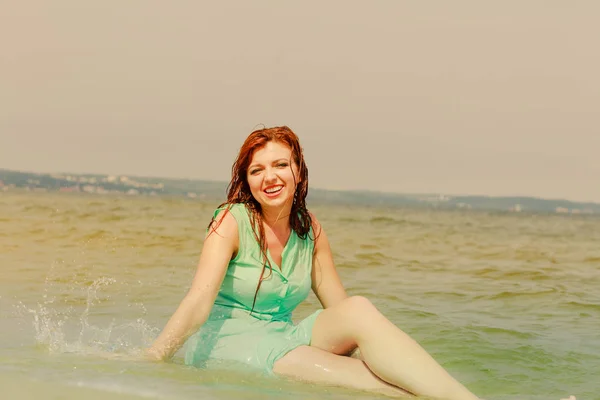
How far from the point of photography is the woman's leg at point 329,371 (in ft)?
13.1

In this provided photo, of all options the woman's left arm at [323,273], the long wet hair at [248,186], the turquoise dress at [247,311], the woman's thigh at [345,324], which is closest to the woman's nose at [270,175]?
the long wet hair at [248,186]

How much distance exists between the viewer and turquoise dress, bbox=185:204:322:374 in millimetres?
4238

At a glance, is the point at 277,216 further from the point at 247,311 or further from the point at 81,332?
the point at 81,332

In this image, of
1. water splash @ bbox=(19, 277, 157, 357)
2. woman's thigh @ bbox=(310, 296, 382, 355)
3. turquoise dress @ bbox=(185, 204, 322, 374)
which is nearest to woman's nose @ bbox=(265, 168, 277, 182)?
turquoise dress @ bbox=(185, 204, 322, 374)

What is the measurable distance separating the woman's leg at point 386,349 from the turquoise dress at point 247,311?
238 mm

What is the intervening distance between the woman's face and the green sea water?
971 mm

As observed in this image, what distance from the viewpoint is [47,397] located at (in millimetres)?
3406

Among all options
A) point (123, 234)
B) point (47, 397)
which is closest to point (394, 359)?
point (47, 397)

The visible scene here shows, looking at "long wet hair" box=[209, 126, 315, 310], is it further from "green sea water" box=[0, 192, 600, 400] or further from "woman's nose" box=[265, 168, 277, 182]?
"green sea water" box=[0, 192, 600, 400]

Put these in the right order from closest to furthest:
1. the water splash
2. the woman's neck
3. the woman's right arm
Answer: the woman's right arm
the woman's neck
the water splash

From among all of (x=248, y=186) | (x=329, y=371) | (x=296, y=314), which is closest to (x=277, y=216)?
(x=248, y=186)

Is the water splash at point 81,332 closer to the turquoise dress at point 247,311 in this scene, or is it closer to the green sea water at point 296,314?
the green sea water at point 296,314

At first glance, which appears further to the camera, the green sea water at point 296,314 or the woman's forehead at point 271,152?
the woman's forehead at point 271,152

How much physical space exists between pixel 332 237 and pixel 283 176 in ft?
43.2
